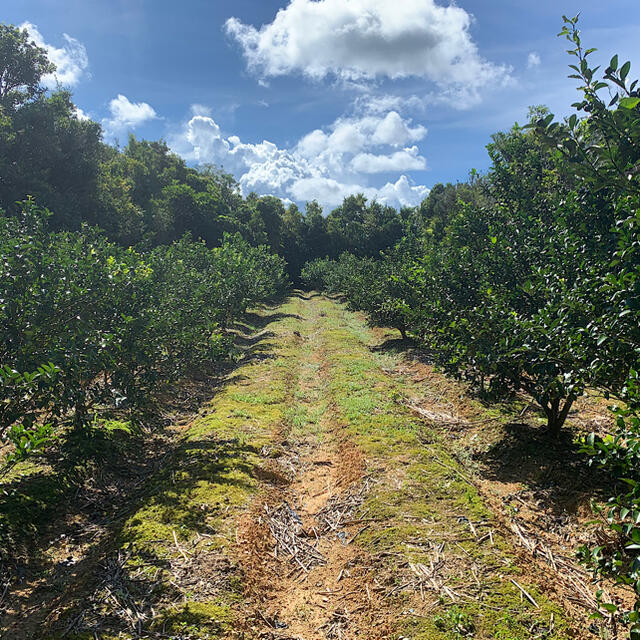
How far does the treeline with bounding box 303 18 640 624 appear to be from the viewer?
186 inches

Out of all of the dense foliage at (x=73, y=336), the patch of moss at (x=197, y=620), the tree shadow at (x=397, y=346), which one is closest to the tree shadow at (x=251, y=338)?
the tree shadow at (x=397, y=346)

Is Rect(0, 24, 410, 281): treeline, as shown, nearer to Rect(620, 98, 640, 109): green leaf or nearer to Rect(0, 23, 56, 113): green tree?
Rect(0, 23, 56, 113): green tree

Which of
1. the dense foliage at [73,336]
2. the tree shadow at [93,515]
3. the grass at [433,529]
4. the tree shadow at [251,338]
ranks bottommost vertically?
the tree shadow at [93,515]

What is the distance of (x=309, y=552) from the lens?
714cm

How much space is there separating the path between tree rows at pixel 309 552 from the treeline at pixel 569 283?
177cm

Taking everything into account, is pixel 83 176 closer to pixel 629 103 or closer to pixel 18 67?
pixel 18 67

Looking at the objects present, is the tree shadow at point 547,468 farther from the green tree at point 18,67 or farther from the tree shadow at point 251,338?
the green tree at point 18,67

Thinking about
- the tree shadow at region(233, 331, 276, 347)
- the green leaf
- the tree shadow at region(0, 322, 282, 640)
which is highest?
the green leaf

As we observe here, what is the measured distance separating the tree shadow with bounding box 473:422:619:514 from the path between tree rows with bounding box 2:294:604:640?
1.08 meters

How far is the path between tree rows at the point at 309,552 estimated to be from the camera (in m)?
5.27

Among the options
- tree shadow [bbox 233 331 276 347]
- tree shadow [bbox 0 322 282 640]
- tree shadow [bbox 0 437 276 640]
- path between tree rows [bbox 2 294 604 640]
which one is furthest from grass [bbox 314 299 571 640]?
tree shadow [bbox 233 331 276 347]

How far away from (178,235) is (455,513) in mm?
51735

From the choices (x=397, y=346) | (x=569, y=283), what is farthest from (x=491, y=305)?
(x=397, y=346)

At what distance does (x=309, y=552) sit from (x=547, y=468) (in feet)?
17.6
